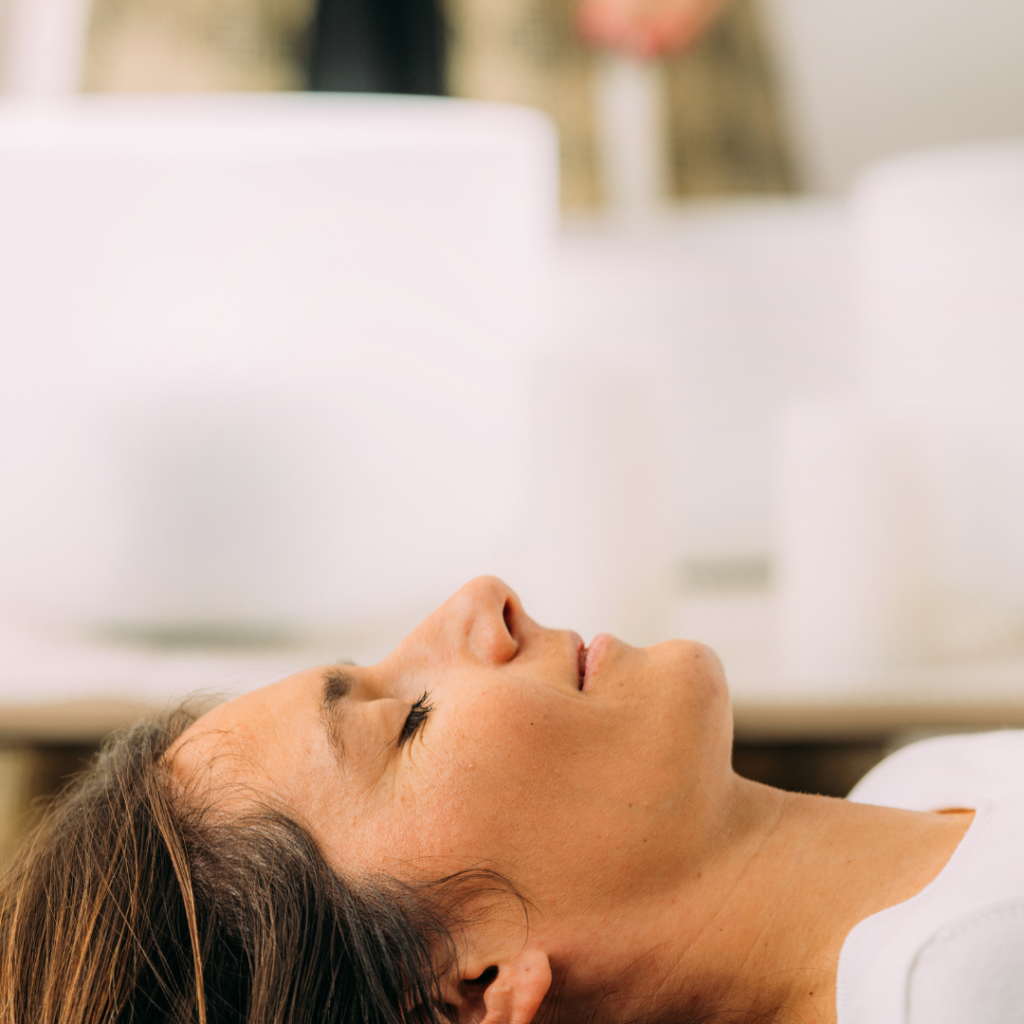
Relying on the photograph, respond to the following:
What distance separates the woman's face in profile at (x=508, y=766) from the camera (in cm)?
66

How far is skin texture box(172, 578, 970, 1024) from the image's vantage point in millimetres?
660

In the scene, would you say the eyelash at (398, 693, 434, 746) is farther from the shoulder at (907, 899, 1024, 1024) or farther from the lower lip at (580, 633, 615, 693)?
the shoulder at (907, 899, 1024, 1024)

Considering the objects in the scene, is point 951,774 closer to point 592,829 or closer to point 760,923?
point 760,923

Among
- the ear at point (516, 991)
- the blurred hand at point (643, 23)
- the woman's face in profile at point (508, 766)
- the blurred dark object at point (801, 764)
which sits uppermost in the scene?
the blurred hand at point (643, 23)

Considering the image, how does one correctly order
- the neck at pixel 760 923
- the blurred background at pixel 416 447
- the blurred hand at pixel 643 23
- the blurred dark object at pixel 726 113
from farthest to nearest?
the blurred dark object at pixel 726 113 → the blurred hand at pixel 643 23 → the blurred background at pixel 416 447 → the neck at pixel 760 923

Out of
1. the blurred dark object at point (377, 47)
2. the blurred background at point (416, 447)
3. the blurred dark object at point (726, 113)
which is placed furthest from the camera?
the blurred dark object at point (726, 113)

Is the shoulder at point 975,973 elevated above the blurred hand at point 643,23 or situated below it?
below

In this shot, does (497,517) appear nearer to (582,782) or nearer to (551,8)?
(582,782)

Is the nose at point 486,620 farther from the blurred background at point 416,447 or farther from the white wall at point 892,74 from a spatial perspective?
the white wall at point 892,74

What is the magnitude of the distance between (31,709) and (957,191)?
1.65 m

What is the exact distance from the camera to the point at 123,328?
1509mm

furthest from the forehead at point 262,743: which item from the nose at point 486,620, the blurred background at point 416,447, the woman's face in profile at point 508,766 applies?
the blurred background at point 416,447

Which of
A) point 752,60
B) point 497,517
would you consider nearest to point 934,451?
point 497,517

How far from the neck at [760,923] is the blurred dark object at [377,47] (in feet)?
6.81
